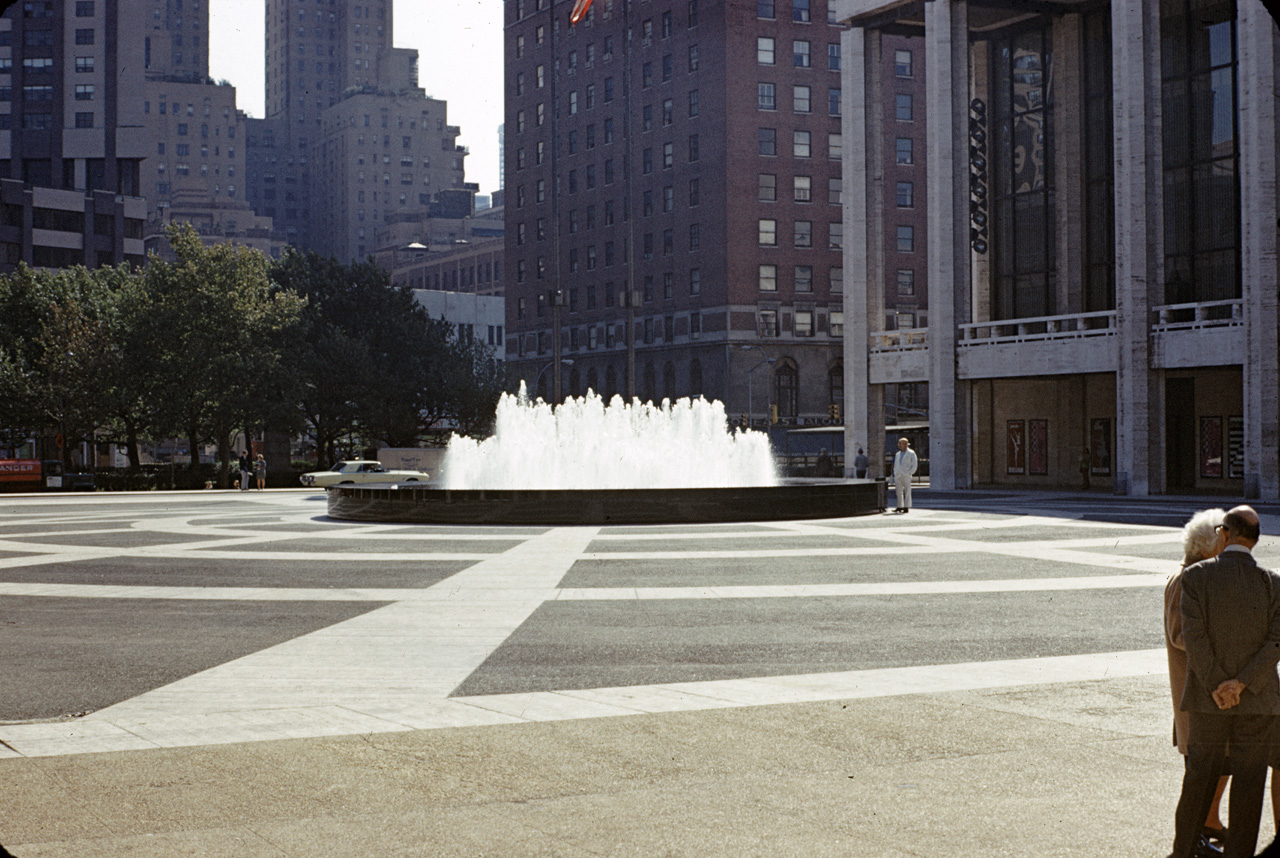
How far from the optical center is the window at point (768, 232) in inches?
3775

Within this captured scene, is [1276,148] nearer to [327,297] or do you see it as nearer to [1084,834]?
[1084,834]

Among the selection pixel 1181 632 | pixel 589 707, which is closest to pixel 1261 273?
pixel 589 707

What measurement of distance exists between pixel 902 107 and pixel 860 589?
3483 inches

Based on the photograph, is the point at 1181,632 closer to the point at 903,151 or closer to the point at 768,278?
the point at 768,278

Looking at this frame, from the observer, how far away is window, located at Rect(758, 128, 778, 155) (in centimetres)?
9631

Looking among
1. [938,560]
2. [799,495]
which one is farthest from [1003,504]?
[938,560]

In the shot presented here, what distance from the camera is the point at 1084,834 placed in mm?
6508

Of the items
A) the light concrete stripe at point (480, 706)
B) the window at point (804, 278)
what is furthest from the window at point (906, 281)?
the light concrete stripe at point (480, 706)

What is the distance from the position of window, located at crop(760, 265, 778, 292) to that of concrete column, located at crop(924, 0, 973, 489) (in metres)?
41.8

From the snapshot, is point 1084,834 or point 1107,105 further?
point 1107,105

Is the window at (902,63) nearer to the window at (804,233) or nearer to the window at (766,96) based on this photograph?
the window at (766,96)

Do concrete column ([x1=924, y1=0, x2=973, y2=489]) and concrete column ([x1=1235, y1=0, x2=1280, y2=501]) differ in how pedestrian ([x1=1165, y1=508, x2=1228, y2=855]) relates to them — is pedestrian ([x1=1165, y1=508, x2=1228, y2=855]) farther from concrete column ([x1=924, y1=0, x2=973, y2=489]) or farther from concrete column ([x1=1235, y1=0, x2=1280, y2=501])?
concrete column ([x1=924, y1=0, x2=973, y2=489])

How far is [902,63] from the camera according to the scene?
328ft

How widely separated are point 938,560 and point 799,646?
8.93m
